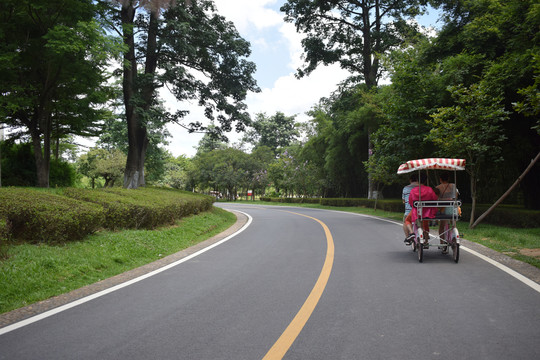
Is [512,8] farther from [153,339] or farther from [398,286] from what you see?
[153,339]

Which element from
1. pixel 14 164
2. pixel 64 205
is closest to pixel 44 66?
pixel 14 164

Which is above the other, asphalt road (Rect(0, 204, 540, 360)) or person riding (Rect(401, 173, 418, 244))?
person riding (Rect(401, 173, 418, 244))

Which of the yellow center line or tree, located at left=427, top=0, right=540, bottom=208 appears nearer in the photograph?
the yellow center line

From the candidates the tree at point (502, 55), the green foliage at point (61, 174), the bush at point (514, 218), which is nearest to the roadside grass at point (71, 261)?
the tree at point (502, 55)

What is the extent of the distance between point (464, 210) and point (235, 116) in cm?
1318

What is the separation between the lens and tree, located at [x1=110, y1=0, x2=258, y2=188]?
2031 cm

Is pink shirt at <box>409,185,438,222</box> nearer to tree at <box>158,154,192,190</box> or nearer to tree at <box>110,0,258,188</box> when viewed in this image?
tree at <box>110,0,258,188</box>

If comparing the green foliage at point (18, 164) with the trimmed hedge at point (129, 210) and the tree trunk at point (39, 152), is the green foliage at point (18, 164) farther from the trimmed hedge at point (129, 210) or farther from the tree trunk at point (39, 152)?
the trimmed hedge at point (129, 210)

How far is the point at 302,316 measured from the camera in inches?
177

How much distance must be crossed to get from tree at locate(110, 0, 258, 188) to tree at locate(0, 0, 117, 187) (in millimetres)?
2167

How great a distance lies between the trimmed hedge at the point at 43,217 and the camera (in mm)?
7301

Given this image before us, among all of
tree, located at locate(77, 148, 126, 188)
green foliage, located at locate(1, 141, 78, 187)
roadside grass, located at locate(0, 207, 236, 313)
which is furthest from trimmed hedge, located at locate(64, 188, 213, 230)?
tree, located at locate(77, 148, 126, 188)

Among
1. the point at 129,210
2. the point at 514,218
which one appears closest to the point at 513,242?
the point at 514,218

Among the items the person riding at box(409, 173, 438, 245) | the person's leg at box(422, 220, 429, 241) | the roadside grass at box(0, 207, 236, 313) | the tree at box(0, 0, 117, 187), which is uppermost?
the tree at box(0, 0, 117, 187)
